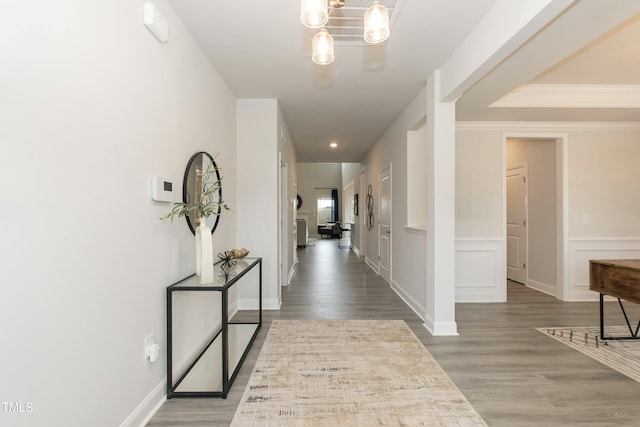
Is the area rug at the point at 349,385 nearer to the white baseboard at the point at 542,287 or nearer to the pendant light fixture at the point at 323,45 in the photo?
the pendant light fixture at the point at 323,45

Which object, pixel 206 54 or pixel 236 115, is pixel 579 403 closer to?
pixel 206 54

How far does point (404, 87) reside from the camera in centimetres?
340

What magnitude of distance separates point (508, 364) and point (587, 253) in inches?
114

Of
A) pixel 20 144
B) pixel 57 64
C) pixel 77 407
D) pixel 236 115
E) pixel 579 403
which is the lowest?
pixel 579 403

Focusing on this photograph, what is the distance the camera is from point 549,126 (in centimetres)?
423

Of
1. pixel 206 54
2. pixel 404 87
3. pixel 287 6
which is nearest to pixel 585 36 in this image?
pixel 404 87

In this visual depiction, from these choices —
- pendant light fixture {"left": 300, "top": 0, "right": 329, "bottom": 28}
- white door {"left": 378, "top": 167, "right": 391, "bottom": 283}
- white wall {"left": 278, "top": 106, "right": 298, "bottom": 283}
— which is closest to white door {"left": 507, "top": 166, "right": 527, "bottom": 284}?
white door {"left": 378, "top": 167, "right": 391, "bottom": 283}

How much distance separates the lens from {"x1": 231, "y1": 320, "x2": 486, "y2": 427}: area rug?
5.79 ft

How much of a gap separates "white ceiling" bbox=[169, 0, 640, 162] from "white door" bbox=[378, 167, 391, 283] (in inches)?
55.8

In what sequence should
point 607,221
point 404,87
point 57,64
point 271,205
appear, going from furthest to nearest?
1. point 607,221
2. point 271,205
3. point 404,87
4. point 57,64

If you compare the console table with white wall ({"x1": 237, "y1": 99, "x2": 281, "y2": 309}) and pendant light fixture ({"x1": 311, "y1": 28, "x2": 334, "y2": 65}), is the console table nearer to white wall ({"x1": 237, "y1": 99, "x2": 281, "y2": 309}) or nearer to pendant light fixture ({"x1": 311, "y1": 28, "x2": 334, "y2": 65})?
white wall ({"x1": 237, "y1": 99, "x2": 281, "y2": 309})

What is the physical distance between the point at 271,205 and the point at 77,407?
106 inches

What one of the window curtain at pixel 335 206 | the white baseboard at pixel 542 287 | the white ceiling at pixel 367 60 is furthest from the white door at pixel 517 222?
the window curtain at pixel 335 206

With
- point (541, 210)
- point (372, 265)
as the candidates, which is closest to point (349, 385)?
point (541, 210)
